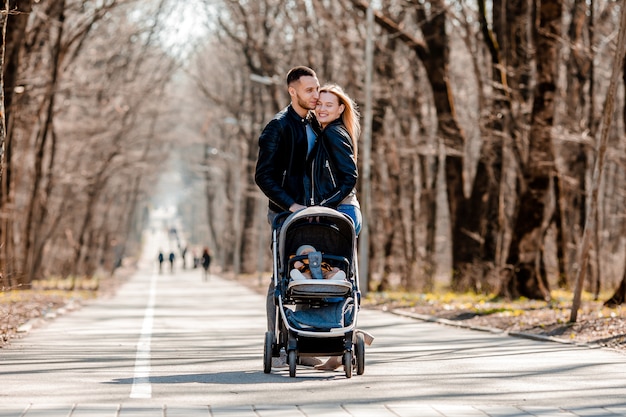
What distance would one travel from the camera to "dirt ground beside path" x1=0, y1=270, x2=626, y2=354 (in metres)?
16.1

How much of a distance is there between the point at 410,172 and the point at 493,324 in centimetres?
2888

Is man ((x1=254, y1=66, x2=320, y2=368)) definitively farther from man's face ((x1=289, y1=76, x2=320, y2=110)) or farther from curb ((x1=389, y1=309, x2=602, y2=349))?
curb ((x1=389, y1=309, x2=602, y2=349))

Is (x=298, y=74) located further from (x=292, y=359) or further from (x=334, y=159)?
(x=292, y=359)

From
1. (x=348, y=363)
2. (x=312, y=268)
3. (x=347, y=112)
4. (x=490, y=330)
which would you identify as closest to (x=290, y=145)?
(x=347, y=112)

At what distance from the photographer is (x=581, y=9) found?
33125 millimetres

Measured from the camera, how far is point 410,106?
42375mm

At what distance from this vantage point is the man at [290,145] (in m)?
10.1

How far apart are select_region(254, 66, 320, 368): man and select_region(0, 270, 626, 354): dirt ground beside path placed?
4.81m

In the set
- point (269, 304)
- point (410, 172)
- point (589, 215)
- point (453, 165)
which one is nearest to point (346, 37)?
point (453, 165)

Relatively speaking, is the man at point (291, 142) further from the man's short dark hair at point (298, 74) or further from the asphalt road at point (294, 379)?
the asphalt road at point (294, 379)

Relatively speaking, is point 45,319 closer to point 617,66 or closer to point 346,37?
point 617,66

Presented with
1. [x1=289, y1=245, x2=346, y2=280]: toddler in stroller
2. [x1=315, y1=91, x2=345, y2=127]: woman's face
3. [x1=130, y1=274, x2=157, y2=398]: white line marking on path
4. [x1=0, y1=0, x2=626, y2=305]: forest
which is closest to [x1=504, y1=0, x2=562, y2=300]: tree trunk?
[x1=0, y1=0, x2=626, y2=305]: forest

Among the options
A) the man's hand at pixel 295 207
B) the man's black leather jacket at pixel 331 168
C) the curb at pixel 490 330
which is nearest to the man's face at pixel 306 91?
the man's black leather jacket at pixel 331 168

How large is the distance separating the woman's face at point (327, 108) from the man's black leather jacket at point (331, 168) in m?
0.06
